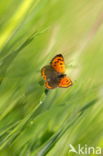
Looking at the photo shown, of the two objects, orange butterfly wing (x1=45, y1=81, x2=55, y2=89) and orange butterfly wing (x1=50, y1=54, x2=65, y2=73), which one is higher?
orange butterfly wing (x1=50, y1=54, x2=65, y2=73)

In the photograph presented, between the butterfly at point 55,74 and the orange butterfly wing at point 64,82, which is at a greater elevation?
the butterfly at point 55,74

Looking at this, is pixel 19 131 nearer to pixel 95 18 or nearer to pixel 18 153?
pixel 18 153

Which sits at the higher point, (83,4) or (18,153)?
(83,4)

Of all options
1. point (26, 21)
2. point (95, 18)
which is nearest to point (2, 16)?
point (26, 21)
